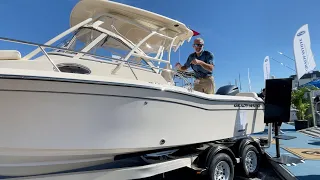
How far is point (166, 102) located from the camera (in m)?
3.20

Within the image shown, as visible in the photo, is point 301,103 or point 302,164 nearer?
point 302,164

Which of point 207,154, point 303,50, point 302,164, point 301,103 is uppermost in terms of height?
point 303,50

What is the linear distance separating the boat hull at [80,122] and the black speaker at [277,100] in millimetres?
2411

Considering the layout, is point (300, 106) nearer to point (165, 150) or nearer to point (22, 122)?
point (165, 150)

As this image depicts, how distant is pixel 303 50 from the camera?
12.5 meters

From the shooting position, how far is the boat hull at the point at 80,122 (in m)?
2.38

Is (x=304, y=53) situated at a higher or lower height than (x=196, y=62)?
higher

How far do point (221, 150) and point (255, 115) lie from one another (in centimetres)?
147

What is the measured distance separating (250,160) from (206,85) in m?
1.71

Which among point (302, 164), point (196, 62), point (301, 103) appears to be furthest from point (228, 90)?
point (301, 103)

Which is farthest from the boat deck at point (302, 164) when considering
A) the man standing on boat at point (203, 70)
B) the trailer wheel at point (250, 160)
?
the man standing on boat at point (203, 70)

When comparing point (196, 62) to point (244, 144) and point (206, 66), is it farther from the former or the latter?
point (244, 144)

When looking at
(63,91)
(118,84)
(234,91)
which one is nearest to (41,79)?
(63,91)

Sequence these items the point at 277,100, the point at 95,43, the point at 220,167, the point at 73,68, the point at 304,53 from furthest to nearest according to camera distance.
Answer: the point at 304,53 < the point at 277,100 < the point at 220,167 < the point at 95,43 < the point at 73,68
